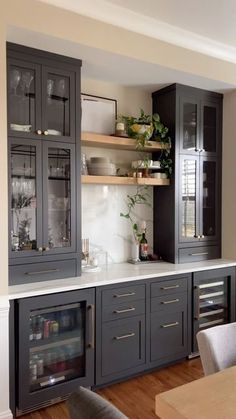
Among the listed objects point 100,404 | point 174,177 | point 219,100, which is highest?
point 219,100

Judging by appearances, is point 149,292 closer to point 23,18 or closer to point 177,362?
point 177,362

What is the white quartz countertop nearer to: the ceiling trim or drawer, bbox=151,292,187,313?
drawer, bbox=151,292,187,313

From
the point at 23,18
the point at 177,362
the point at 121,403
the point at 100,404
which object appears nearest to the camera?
the point at 100,404

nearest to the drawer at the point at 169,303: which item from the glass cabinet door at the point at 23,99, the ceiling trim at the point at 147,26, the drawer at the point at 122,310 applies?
the drawer at the point at 122,310

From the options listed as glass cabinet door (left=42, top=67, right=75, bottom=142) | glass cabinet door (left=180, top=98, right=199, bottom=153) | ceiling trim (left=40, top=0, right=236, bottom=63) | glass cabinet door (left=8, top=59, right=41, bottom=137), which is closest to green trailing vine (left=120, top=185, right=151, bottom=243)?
glass cabinet door (left=180, top=98, right=199, bottom=153)

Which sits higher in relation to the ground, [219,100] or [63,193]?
[219,100]

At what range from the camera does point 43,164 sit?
242cm

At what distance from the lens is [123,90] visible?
3230 mm

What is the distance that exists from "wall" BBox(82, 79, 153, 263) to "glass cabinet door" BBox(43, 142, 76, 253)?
466 millimetres

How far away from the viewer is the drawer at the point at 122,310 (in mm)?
2484

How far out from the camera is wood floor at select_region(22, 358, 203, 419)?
87.6 inches

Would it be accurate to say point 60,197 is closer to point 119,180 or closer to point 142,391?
point 119,180

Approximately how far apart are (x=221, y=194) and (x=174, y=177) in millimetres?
692

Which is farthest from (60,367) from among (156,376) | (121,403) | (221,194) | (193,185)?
(221,194)
